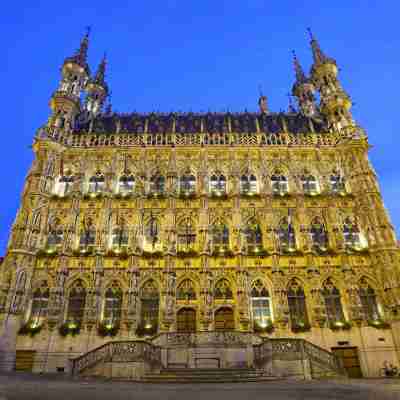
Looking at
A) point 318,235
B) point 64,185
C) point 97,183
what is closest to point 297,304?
point 318,235

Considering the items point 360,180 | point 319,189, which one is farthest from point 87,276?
point 360,180

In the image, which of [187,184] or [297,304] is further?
[187,184]

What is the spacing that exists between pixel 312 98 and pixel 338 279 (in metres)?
23.9

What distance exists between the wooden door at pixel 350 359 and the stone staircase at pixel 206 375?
8135 mm

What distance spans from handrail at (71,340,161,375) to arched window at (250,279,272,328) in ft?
25.7

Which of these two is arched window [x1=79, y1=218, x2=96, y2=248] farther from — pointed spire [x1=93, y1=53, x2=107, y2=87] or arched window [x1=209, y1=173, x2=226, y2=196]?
pointed spire [x1=93, y1=53, x2=107, y2=87]

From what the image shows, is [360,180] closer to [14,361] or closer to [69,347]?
[69,347]

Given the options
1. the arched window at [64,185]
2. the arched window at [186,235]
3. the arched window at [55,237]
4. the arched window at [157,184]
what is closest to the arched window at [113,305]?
the arched window at [186,235]

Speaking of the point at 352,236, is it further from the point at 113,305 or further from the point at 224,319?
the point at 113,305

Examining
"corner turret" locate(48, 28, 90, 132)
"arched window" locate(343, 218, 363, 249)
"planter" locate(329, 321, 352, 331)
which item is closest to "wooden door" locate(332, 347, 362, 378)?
"planter" locate(329, 321, 352, 331)

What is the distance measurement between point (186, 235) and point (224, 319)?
276 inches

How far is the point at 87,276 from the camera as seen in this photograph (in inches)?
915

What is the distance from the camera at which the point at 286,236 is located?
25359mm

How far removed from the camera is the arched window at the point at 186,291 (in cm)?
2295
